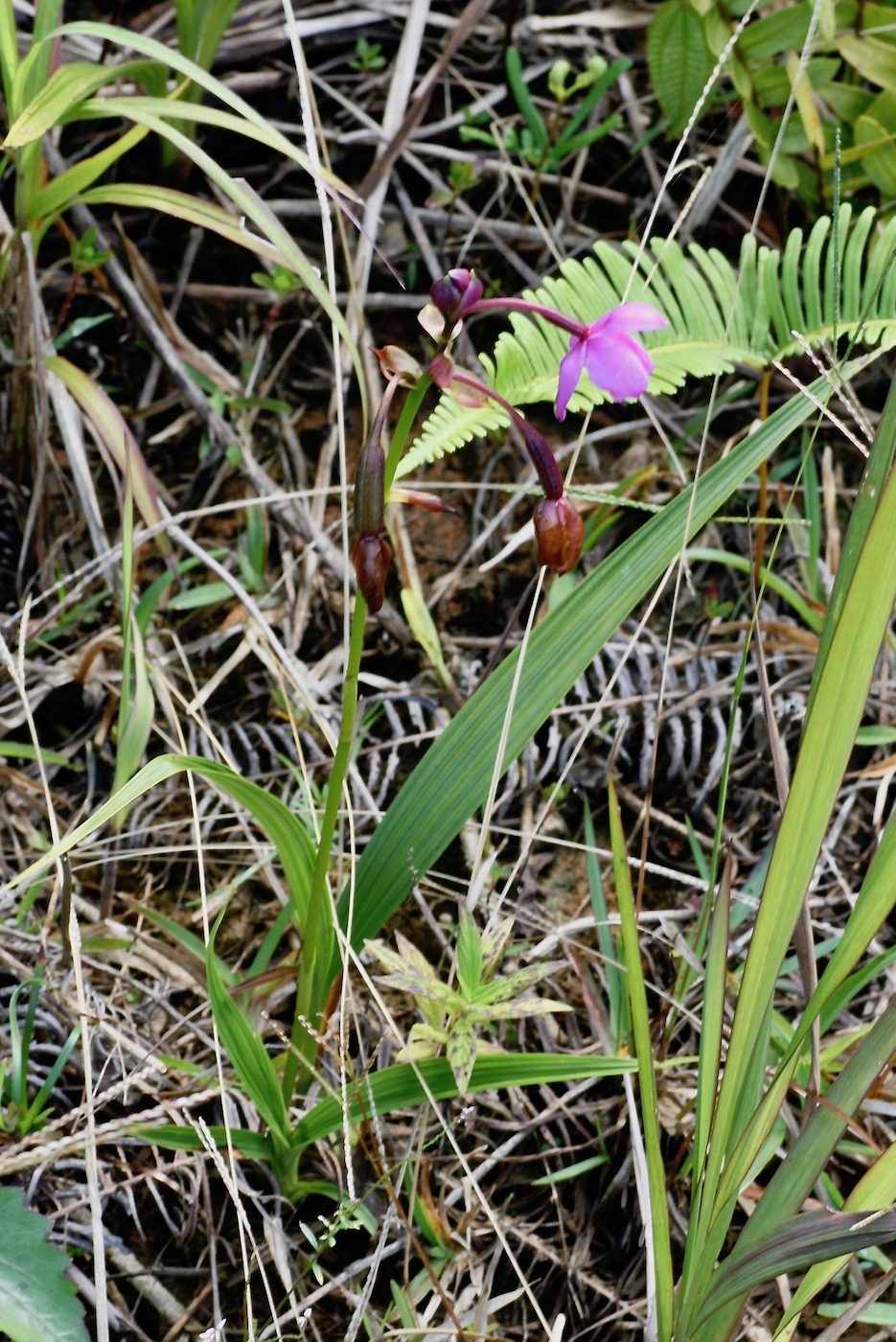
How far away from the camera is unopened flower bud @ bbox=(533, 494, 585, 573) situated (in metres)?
1.11

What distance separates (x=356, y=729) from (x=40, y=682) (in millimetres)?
540

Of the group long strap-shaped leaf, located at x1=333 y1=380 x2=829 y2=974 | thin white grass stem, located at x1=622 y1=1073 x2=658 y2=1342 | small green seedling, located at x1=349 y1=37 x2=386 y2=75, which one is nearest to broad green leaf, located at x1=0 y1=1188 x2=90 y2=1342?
long strap-shaped leaf, located at x1=333 y1=380 x2=829 y2=974

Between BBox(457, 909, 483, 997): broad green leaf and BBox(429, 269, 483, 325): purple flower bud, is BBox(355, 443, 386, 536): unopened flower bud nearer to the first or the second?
BBox(429, 269, 483, 325): purple flower bud

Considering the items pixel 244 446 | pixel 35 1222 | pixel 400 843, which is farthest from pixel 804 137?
pixel 35 1222

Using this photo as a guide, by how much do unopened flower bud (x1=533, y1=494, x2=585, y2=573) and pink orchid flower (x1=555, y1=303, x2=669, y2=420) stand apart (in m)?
0.09

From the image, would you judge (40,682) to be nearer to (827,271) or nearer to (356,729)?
(356,729)

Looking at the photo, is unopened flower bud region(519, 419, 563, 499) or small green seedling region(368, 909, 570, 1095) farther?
small green seedling region(368, 909, 570, 1095)

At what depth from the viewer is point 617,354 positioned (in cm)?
108

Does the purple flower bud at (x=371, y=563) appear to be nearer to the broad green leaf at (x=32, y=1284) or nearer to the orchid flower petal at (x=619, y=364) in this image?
the orchid flower petal at (x=619, y=364)

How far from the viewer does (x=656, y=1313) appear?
1280mm

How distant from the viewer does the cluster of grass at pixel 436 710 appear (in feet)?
4.03

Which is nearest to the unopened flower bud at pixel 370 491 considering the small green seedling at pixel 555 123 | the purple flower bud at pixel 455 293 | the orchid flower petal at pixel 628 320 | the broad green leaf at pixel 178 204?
the purple flower bud at pixel 455 293

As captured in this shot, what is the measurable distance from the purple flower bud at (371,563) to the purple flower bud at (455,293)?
0.22 metres

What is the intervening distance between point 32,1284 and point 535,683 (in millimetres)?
831
